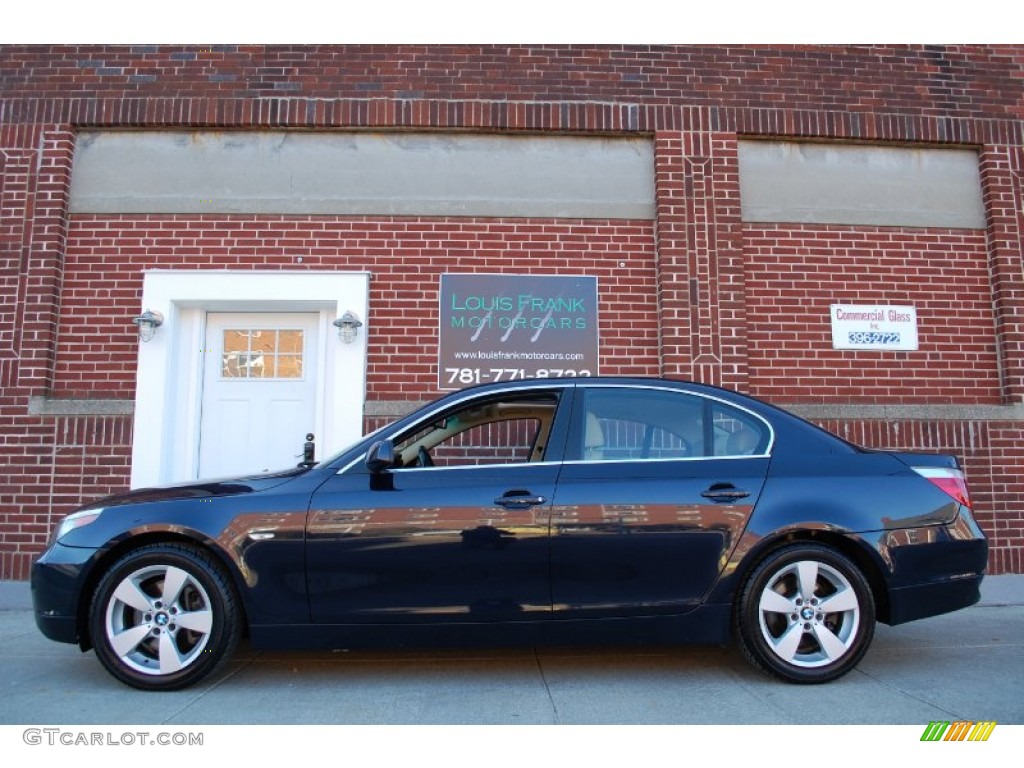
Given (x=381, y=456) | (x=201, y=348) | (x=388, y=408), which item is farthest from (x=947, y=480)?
(x=201, y=348)

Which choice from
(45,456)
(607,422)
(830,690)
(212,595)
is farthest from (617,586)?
(45,456)

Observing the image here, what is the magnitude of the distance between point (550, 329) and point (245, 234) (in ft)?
9.49

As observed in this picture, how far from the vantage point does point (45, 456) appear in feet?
20.9

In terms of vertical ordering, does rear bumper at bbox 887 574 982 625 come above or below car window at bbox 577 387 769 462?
below

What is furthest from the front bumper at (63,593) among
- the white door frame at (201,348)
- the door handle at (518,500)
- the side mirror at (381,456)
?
the white door frame at (201,348)

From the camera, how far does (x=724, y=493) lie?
12.5 ft

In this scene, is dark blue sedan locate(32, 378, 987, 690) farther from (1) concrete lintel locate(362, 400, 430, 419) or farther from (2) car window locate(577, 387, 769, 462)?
(1) concrete lintel locate(362, 400, 430, 419)

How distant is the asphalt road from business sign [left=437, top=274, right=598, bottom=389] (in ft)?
9.06

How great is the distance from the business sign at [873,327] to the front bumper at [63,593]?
6142 millimetres

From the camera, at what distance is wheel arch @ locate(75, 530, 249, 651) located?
12.3ft

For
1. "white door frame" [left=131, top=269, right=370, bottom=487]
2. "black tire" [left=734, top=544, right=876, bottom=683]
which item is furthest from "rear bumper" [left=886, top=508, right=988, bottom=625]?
"white door frame" [left=131, top=269, right=370, bottom=487]

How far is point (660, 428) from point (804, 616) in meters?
1.18

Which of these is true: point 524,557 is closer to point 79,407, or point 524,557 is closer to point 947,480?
point 947,480

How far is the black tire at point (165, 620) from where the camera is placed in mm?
3705
